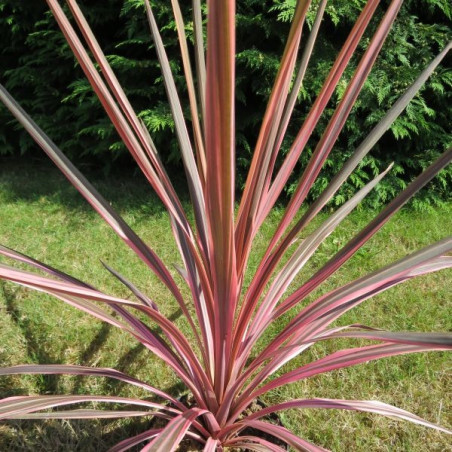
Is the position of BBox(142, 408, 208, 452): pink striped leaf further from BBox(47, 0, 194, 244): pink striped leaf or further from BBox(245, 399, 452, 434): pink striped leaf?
BBox(47, 0, 194, 244): pink striped leaf

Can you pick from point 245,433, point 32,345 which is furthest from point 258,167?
point 32,345

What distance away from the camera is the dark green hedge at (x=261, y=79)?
2.67 m

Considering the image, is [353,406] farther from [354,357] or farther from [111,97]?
[111,97]

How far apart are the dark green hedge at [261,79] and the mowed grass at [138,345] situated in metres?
0.41

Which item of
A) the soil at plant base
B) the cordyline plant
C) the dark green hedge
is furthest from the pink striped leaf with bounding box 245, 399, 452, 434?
the dark green hedge

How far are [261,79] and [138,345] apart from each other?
6.02ft

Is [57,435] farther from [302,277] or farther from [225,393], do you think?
[302,277]

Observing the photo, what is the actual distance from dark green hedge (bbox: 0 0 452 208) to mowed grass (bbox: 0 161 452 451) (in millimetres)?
412

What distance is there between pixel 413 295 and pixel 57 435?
5.13 feet

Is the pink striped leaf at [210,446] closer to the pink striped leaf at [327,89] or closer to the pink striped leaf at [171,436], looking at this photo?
the pink striped leaf at [171,436]

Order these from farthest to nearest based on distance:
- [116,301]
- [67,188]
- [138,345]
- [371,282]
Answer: [67,188] → [138,345] → [371,282] → [116,301]

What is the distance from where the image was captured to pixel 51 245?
246 centimetres

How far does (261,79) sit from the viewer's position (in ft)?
9.10

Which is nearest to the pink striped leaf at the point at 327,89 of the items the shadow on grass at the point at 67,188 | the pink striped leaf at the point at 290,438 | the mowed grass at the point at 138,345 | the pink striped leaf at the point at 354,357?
the pink striped leaf at the point at 354,357
